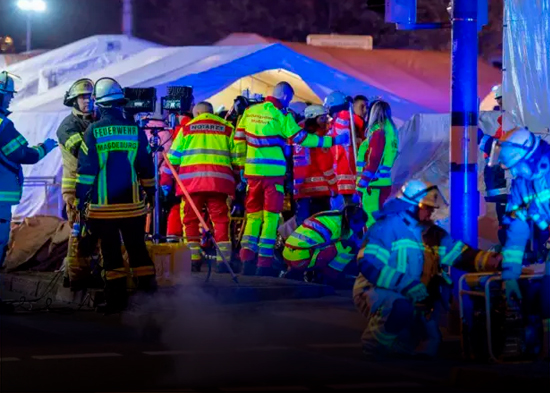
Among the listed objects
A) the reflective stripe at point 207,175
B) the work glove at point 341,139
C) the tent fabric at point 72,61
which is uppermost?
the tent fabric at point 72,61

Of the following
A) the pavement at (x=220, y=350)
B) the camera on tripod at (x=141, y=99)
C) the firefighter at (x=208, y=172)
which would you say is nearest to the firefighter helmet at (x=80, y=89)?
the camera on tripod at (x=141, y=99)

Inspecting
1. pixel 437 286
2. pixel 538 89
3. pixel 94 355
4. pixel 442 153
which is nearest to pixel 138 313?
pixel 94 355

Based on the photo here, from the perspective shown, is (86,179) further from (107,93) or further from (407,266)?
(407,266)

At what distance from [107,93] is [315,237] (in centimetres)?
338

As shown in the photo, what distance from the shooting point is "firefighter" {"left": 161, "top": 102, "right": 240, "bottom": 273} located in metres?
16.6

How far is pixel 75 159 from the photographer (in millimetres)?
14586

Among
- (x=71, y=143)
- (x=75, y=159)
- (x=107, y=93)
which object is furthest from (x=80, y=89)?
(x=107, y=93)

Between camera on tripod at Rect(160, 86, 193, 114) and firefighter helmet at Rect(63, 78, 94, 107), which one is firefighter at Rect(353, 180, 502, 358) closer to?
firefighter helmet at Rect(63, 78, 94, 107)

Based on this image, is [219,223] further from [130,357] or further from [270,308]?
[130,357]

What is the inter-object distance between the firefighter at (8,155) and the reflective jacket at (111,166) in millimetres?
572

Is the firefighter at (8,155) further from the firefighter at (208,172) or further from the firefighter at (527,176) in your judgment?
the firefighter at (527,176)

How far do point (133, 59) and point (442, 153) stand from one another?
6185 millimetres

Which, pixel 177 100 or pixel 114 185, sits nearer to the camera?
pixel 114 185

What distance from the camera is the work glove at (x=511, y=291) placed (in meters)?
10.8
